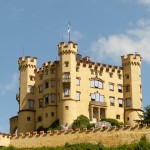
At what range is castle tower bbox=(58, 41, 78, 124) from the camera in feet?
335

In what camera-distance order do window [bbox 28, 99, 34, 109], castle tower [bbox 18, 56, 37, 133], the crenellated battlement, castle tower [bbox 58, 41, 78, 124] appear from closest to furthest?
castle tower [bbox 58, 41, 78, 124]
castle tower [bbox 18, 56, 37, 133]
window [bbox 28, 99, 34, 109]
the crenellated battlement

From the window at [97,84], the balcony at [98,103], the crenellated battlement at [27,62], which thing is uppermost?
the crenellated battlement at [27,62]

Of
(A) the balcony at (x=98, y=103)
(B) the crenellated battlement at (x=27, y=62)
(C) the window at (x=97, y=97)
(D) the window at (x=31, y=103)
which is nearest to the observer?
(A) the balcony at (x=98, y=103)

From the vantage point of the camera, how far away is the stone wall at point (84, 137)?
82625 mm

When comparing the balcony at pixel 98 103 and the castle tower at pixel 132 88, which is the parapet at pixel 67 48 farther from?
the castle tower at pixel 132 88

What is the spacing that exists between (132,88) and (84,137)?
28.1 meters

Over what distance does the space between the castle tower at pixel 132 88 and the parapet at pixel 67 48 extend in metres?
11.7

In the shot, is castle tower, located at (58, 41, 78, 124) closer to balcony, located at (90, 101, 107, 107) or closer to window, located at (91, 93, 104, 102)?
balcony, located at (90, 101, 107, 107)

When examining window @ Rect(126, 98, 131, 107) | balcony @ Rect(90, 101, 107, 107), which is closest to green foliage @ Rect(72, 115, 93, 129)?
balcony @ Rect(90, 101, 107, 107)

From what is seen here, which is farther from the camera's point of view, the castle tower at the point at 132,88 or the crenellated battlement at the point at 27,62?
the crenellated battlement at the point at 27,62

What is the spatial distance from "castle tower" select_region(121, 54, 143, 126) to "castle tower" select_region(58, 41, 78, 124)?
1182 centimetres

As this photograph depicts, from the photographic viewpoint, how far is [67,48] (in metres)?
106

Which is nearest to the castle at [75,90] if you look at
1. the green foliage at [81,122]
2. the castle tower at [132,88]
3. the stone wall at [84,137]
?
the castle tower at [132,88]

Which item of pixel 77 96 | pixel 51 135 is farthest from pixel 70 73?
pixel 51 135
